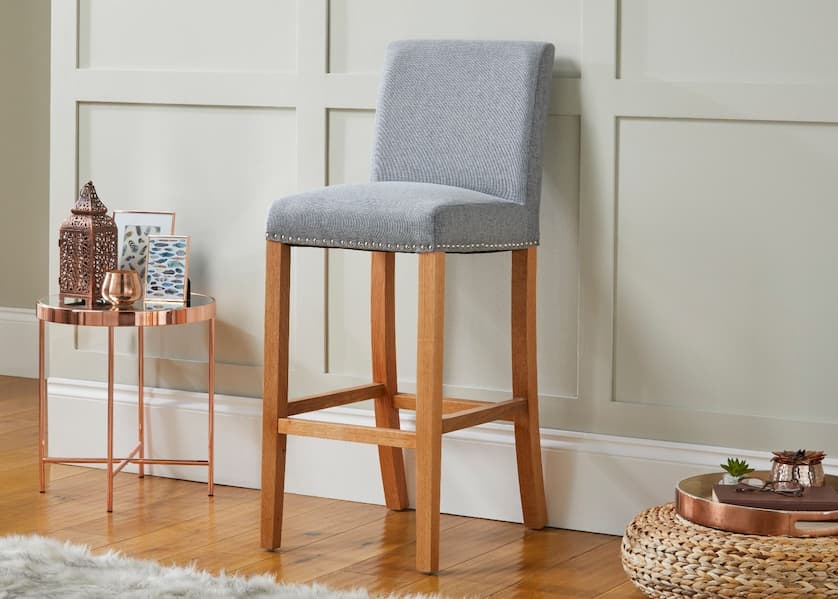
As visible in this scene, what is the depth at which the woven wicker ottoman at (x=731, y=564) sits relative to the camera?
2.13 m

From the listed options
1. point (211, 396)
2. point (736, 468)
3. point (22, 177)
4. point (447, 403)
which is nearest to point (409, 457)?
point (447, 403)

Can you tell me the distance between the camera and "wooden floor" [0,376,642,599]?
2406mm

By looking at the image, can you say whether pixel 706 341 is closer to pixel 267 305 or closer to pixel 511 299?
pixel 511 299

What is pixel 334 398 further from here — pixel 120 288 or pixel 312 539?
pixel 120 288

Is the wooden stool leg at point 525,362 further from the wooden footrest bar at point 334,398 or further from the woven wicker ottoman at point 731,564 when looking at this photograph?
the woven wicker ottoman at point 731,564

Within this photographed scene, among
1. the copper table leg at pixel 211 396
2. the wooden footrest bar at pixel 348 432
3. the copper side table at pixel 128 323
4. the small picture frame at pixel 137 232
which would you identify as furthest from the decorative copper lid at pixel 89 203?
the wooden footrest bar at pixel 348 432

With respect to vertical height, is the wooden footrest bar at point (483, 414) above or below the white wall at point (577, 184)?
below

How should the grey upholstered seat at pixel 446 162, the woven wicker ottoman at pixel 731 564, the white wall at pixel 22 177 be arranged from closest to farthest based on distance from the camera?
the woven wicker ottoman at pixel 731 564 → the grey upholstered seat at pixel 446 162 → the white wall at pixel 22 177

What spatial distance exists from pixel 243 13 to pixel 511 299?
968 mm

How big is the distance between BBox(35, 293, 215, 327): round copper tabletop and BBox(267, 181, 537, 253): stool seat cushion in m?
0.48

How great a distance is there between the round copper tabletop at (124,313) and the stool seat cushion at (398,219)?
1.57ft

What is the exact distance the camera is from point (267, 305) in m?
2.56

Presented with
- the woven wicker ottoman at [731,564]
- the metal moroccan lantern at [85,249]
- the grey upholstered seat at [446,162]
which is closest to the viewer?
the woven wicker ottoman at [731,564]

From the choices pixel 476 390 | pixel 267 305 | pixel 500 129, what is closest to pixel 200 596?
pixel 267 305
